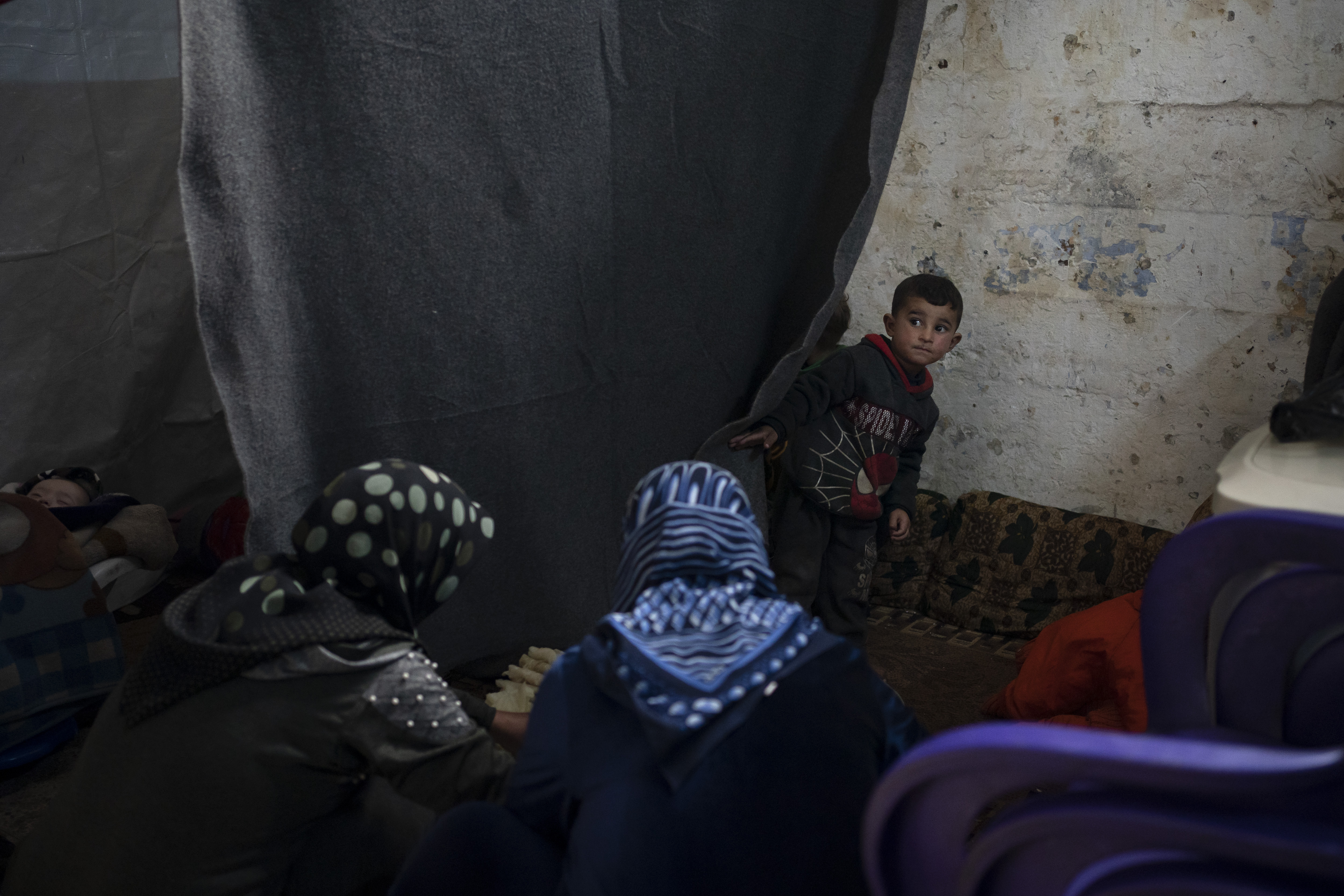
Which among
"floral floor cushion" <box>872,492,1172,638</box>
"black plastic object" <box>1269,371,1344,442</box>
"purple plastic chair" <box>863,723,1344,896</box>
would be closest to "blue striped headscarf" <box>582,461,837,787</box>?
"purple plastic chair" <box>863,723,1344,896</box>

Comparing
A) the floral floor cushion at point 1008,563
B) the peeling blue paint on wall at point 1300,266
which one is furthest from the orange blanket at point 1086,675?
the peeling blue paint on wall at point 1300,266

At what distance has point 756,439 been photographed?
2.31 m

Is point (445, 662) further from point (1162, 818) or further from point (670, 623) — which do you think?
point (1162, 818)

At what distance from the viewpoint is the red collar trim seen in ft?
8.51

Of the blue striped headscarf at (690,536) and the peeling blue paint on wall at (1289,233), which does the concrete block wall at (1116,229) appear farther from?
the blue striped headscarf at (690,536)

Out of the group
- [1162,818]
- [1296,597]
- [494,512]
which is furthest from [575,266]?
[1162,818]

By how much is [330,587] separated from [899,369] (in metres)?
1.79

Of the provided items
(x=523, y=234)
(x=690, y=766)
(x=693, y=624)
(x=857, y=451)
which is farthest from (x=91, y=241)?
(x=690, y=766)

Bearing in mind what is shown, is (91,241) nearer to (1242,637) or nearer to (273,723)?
(273,723)

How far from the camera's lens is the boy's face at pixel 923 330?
252 centimetres

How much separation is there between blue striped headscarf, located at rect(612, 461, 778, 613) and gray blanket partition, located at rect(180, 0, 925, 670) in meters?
0.74

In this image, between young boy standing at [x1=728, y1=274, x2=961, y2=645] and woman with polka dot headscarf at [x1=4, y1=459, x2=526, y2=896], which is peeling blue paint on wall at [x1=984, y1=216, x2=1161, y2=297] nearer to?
young boy standing at [x1=728, y1=274, x2=961, y2=645]

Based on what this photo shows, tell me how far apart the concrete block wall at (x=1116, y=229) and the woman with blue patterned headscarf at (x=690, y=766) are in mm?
1845

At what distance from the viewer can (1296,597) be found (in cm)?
84
